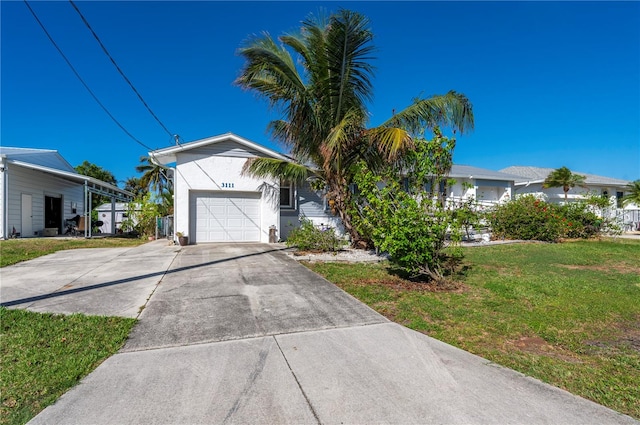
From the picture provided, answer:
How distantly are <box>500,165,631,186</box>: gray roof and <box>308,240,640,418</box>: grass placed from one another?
17789 mm

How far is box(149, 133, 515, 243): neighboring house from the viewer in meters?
12.2

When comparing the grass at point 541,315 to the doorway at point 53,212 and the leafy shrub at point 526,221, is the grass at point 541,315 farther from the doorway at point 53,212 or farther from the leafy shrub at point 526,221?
the doorway at point 53,212

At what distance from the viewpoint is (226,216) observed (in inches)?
512

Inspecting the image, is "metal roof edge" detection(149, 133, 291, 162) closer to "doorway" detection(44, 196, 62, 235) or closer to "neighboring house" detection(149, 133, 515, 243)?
"neighboring house" detection(149, 133, 515, 243)

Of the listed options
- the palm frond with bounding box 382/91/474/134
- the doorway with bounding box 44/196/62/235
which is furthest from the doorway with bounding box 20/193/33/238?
the palm frond with bounding box 382/91/474/134

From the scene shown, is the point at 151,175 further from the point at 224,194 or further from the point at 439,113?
the point at 439,113

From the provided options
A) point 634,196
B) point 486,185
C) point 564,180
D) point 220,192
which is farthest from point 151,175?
point 634,196

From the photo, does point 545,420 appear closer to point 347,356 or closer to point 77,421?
point 347,356

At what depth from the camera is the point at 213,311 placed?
4562 mm

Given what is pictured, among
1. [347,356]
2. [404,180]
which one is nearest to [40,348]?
[347,356]

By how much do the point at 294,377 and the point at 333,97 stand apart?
8529 mm

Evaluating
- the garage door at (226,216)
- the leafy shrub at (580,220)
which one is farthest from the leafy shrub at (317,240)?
the leafy shrub at (580,220)

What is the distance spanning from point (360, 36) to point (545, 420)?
30.4ft

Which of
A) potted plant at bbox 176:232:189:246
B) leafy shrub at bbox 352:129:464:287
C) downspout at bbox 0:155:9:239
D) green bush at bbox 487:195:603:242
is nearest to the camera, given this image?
leafy shrub at bbox 352:129:464:287
